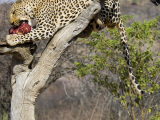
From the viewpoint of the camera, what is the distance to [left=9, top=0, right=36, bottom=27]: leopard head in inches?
162

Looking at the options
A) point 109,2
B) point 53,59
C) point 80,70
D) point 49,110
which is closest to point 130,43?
point 80,70

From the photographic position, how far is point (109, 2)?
13.9 ft

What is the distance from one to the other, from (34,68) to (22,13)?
1.23 metres

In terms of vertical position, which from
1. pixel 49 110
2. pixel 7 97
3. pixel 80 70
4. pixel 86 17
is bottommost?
pixel 49 110

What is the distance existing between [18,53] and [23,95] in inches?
27.0

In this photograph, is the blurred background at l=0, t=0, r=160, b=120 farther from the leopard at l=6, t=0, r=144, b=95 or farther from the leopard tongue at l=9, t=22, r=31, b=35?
the leopard tongue at l=9, t=22, r=31, b=35

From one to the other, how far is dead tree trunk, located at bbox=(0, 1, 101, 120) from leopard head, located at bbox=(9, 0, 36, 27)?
703mm

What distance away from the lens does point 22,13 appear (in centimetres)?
411

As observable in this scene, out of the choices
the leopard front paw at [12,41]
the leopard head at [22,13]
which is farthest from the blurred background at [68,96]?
the leopard front paw at [12,41]

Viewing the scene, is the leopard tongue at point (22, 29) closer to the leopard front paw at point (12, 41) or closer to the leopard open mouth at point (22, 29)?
the leopard open mouth at point (22, 29)

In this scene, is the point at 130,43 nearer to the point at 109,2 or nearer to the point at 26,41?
the point at 109,2

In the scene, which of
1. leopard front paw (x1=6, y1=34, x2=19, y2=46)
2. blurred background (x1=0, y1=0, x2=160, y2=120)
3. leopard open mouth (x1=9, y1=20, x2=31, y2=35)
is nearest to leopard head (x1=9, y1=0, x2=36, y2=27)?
leopard open mouth (x1=9, y1=20, x2=31, y2=35)

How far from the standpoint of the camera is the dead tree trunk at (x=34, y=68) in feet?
11.3

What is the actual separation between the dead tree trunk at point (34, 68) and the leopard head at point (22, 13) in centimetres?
70
